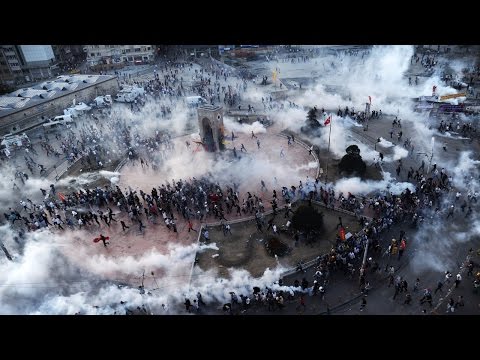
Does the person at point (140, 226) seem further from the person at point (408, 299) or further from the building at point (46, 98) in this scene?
the building at point (46, 98)

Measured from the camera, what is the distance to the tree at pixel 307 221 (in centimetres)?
2133

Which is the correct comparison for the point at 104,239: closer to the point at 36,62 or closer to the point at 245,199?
the point at 245,199

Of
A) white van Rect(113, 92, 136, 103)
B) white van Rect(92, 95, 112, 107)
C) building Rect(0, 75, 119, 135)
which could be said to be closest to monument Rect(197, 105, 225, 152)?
white van Rect(113, 92, 136, 103)

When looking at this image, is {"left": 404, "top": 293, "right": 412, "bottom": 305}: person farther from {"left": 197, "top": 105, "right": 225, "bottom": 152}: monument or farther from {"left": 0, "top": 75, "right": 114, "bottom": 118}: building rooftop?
{"left": 0, "top": 75, "right": 114, "bottom": 118}: building rooftop

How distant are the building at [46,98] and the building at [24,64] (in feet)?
43.6

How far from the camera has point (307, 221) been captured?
69.9ft

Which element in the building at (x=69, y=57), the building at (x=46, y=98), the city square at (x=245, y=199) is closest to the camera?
the city square at (x=245, y=199)

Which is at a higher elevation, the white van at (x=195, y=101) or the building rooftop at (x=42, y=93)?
the building rooftop at (x=42, y=93)

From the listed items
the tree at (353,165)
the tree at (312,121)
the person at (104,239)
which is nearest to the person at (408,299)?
the tree at (353,165)

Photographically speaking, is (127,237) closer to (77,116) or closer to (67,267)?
(67,267)

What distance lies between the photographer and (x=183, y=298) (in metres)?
18.6

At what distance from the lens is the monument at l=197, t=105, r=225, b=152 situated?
3066cm

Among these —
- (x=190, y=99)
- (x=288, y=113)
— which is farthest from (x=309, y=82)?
(x=190, y=99)

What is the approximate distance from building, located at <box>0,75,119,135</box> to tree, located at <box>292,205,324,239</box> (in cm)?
3548
